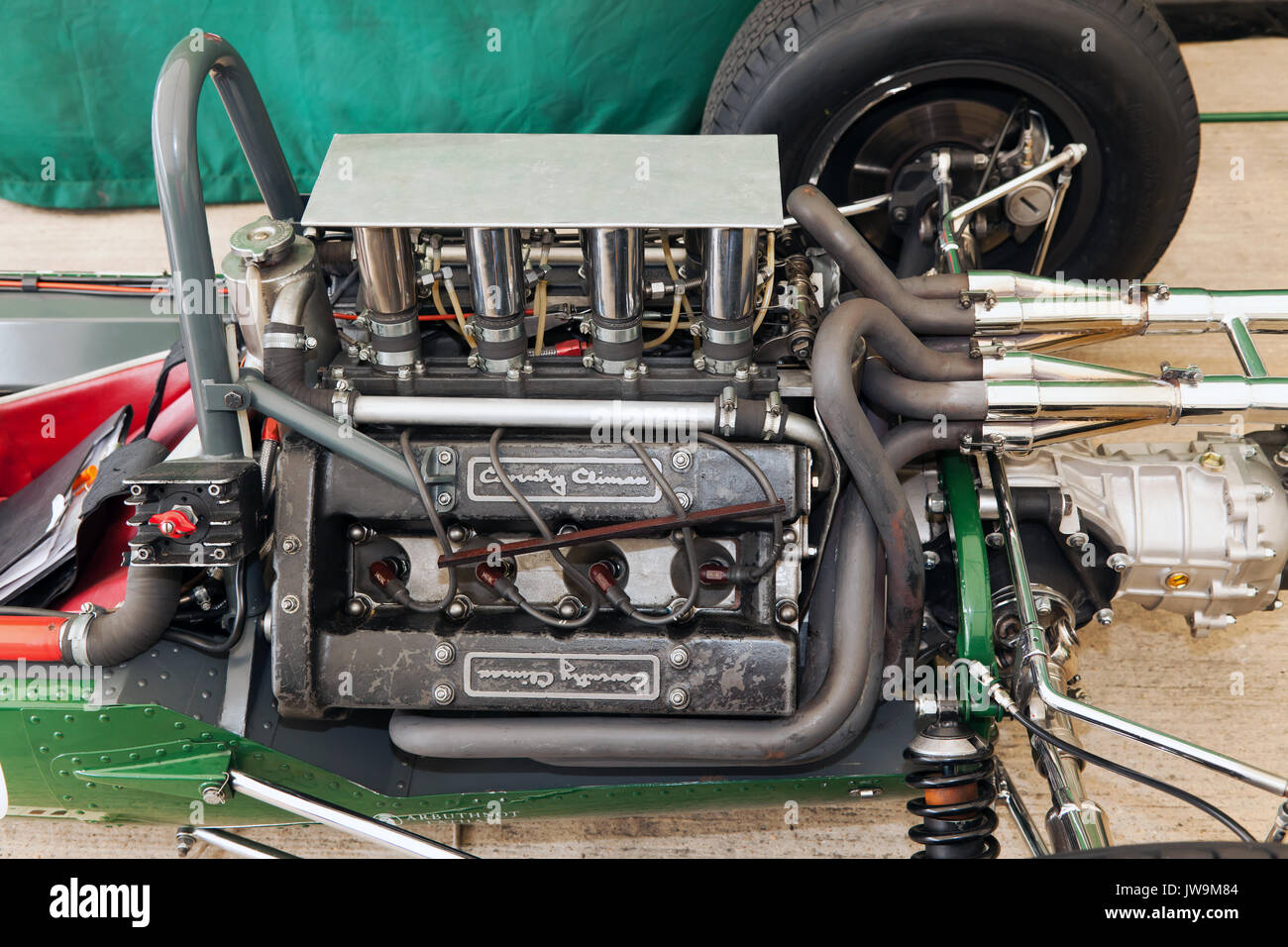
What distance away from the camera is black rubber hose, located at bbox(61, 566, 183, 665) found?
6.04 feet

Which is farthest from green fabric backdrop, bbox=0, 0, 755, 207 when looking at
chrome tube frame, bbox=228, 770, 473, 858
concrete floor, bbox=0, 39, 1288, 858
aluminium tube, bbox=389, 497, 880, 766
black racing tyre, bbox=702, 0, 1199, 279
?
chrome tube frame, bbox=228, 770, 473, 858

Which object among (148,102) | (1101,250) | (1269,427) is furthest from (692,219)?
(148,102)

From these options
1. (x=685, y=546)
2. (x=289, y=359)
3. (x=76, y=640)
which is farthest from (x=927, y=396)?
(x=76, y=640)

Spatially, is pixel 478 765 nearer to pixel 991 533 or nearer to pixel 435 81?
pixel 991 533

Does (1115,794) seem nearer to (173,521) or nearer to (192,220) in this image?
(173,521)

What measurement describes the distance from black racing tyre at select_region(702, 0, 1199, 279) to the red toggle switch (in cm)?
167

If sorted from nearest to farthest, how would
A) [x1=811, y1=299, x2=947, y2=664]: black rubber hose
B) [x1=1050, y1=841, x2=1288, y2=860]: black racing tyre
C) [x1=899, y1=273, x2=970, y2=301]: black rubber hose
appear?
1. [x1=1050, y1=841, x2=1288, y2=860]: black racing tyre
2. [x1=811, y1=299, x2=947, y2=664]: black rubber hose
3. [x1=899, y1=273, x2=970, y2=301]: black rubber hose

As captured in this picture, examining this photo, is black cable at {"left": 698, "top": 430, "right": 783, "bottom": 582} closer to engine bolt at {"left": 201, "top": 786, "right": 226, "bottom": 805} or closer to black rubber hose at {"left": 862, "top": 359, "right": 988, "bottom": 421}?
black rubber hose at {"left": 862, "top": 359, "right": 988, "bottom": 421}

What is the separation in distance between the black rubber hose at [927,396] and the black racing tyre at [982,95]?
3.65 feet

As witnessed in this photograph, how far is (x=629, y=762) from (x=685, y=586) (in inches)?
13.7

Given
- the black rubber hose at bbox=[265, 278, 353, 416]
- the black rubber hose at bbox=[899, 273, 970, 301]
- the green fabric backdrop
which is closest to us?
the black rubber hose at bbox=[265, 278, 353, 416]

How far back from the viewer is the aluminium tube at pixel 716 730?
1.82 meters

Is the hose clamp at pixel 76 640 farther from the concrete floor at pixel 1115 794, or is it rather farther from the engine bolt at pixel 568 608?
the engine bolt at pixel 568 608

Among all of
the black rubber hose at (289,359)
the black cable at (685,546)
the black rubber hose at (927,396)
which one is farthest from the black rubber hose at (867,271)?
the black rubber hose at (289,359)
